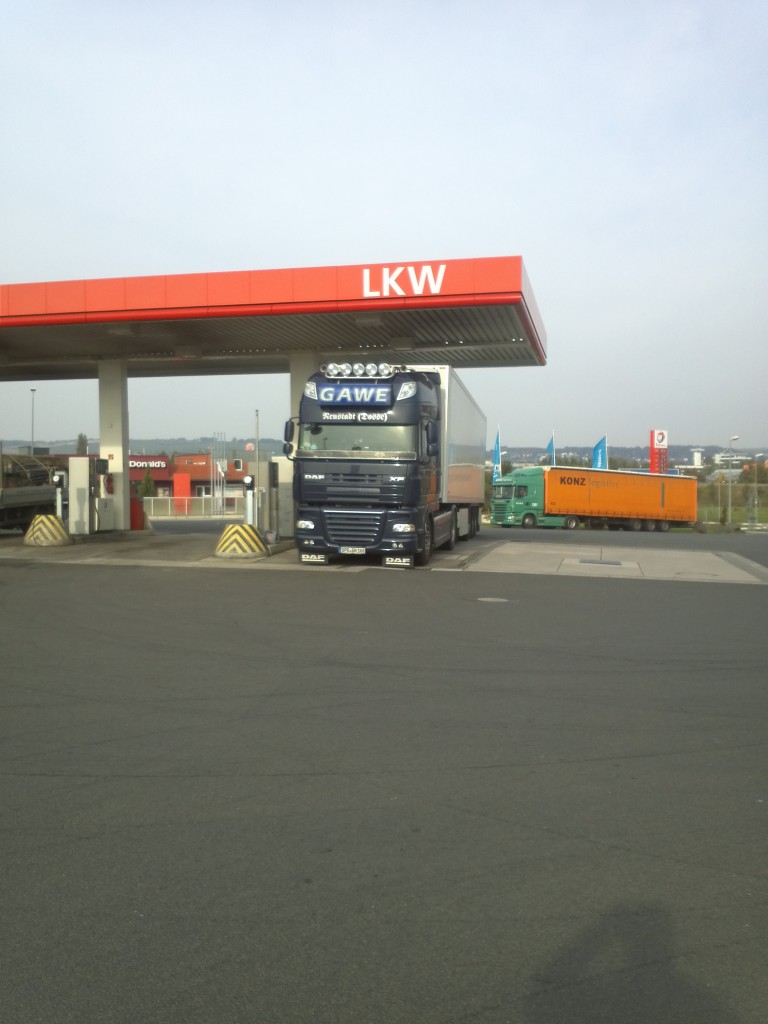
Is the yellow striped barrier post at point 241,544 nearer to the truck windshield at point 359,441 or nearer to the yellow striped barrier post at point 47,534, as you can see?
the truck windshield at point 359,441

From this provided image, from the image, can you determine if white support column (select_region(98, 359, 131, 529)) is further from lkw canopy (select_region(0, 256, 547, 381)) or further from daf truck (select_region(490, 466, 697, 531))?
daf truck (select_region(490, 466, 697, 531))

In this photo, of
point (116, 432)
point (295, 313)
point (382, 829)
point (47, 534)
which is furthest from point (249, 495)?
point (382, 829)

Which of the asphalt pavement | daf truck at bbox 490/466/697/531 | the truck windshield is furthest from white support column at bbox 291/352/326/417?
daf truck at bbox 490/466/697/531

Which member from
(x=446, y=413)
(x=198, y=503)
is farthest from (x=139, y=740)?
(x=198, y=503)

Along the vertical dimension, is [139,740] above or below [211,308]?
below

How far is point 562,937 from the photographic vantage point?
386 cm

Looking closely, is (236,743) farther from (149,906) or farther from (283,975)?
(283,975)

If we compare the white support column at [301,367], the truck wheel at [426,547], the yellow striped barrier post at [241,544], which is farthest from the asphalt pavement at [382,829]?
the white support column at [301,367]

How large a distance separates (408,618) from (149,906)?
8.72 meters

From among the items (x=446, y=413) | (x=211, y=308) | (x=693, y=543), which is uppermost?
(x=211, y=308)

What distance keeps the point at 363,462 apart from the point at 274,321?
6.21 metres

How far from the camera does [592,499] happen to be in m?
53.7

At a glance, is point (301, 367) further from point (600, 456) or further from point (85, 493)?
point (600, 456)

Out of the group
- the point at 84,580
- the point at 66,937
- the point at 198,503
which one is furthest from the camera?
the point at 198,503
